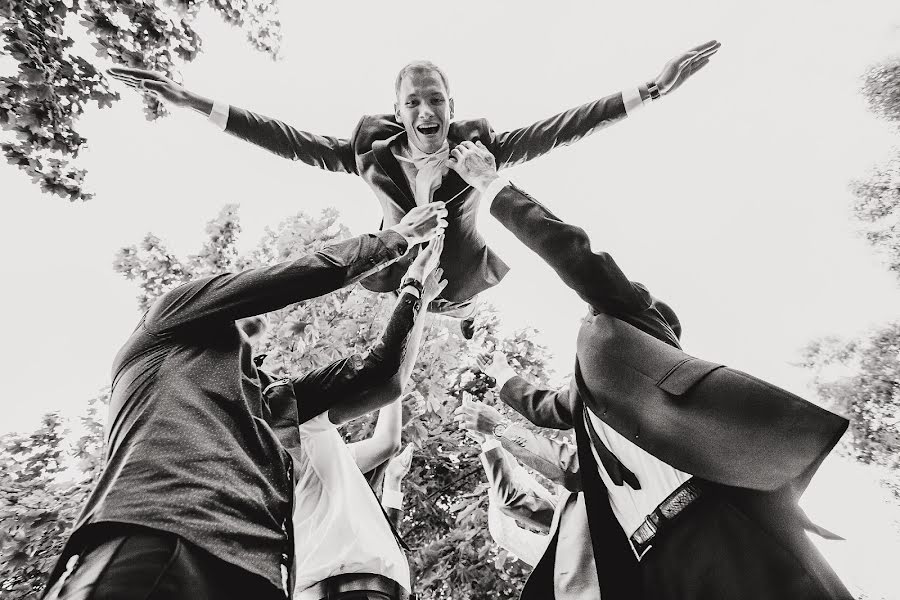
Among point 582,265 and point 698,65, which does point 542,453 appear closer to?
point 582,265

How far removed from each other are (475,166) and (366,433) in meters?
5.56

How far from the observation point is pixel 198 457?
6.84ft

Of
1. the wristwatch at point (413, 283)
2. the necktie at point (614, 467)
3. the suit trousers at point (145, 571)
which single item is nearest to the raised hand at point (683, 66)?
the wristwatch at point (413, 283)

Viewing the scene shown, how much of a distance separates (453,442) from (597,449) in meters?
6.46

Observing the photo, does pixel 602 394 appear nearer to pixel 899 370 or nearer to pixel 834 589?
pixel 834 589

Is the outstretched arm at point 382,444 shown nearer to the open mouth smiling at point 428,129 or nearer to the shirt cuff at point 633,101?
the open mouth smiling at point 428,129

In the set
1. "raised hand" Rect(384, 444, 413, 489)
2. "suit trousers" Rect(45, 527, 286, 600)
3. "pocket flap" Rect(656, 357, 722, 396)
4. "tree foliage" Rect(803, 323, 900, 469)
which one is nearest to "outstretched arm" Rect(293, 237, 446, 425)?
"suit trousers" Rect(45, 527, 286, 600)

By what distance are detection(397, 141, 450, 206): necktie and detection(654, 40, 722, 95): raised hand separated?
5.06ft

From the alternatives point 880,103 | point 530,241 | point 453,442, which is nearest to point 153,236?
point 453,442

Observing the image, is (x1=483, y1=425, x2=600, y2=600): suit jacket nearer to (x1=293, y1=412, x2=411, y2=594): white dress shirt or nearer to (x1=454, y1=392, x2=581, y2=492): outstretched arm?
(x1=454, y1=392, x2=581, y2=492): outstretched arm

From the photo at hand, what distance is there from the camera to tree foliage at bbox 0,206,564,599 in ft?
22.8

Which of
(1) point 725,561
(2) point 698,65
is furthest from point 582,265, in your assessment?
(2) point 698,65

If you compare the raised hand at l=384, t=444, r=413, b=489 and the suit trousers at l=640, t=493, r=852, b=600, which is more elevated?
the suit trousers at l=640, t=493, r=852, b=600

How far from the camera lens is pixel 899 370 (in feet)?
36.2
